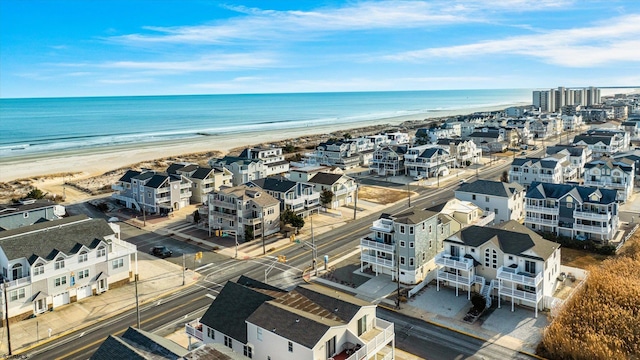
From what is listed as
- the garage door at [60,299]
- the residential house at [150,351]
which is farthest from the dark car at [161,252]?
the residential house at [150,351]

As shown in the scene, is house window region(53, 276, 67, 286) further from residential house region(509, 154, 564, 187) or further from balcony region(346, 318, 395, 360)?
residential house region(509, 154, 564, 187)

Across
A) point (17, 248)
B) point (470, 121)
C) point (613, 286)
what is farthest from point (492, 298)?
point (470, 121)

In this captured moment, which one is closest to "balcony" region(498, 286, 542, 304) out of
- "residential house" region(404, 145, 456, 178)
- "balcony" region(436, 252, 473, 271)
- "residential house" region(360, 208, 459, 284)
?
"balcony" region(436, 252, 473, 271)

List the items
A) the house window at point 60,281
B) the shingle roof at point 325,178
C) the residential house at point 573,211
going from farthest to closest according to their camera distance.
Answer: the shingle roof at point 325,178
the residential house at point 573,211
the house window at point 60,281

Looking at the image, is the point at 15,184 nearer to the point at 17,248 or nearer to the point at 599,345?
the point at 17,248

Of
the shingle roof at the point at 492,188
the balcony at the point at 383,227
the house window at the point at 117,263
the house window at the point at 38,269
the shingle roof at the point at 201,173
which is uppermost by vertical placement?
the shingle roof at the point at 201,173

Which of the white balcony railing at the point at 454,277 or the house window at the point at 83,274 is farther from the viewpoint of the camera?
the house window at the point at 83,274

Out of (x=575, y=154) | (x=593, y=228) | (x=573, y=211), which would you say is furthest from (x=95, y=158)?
(x=593, y=228)

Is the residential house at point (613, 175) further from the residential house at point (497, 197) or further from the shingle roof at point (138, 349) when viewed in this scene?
the shingle roof at point (138, 349)
